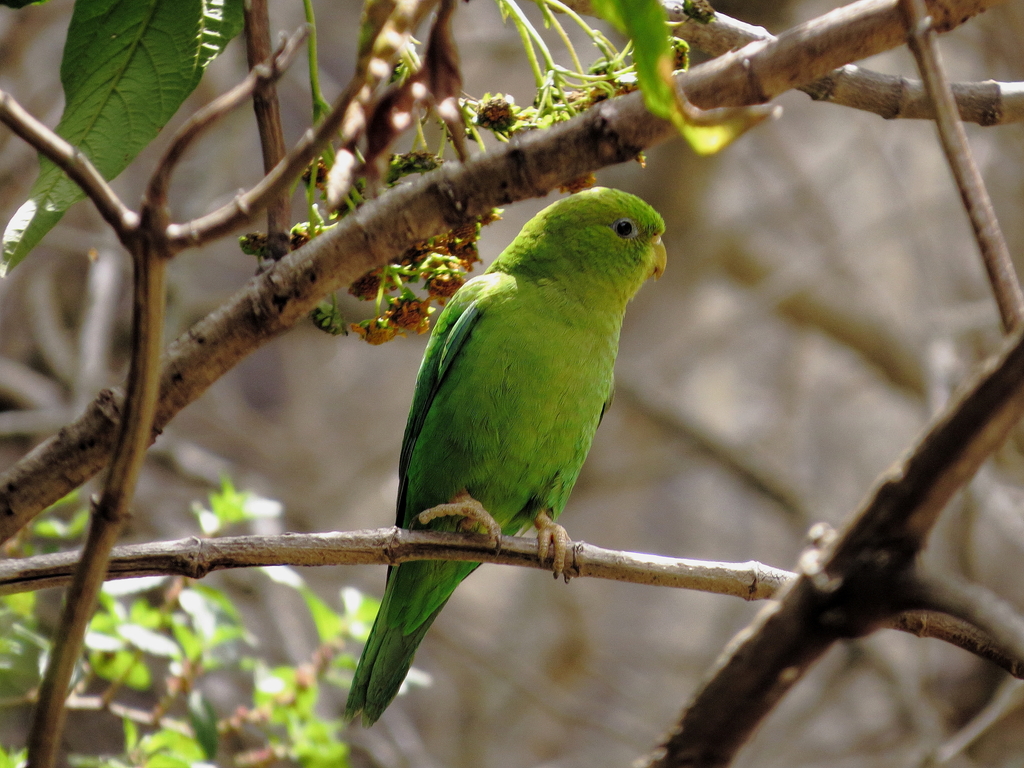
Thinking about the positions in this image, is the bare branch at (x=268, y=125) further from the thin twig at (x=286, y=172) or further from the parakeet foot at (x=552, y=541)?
the parakeet foot at (x=552, y=541)

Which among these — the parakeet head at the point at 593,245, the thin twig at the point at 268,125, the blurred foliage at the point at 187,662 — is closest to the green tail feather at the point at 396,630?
the blurred foliage at the point at 187,662

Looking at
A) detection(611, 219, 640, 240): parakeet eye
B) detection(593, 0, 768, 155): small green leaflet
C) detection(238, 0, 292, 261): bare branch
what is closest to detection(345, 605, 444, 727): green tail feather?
detection(611, 219, 640, 240): parakeet eye

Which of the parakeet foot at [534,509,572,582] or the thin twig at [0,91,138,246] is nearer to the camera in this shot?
the thin twig at [0,91,138,246]

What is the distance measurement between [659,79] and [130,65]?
964mm

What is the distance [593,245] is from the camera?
2830 millimetres

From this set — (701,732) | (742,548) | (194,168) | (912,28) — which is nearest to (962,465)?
(701,732)

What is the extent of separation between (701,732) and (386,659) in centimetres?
198

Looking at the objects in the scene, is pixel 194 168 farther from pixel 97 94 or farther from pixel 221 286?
pixel 97 94

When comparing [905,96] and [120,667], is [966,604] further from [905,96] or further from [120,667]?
[120,667]

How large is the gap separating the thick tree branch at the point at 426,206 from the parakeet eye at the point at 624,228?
5.44 feet

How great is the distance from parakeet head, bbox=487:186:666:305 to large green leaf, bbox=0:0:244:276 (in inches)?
56.3

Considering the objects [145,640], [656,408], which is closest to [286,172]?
[145,640]

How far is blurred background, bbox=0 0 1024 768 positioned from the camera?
474 cm

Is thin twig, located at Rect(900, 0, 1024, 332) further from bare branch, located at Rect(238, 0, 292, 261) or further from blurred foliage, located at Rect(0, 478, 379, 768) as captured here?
blurred foliage, located at Rect(0, 478, 379, 768)
